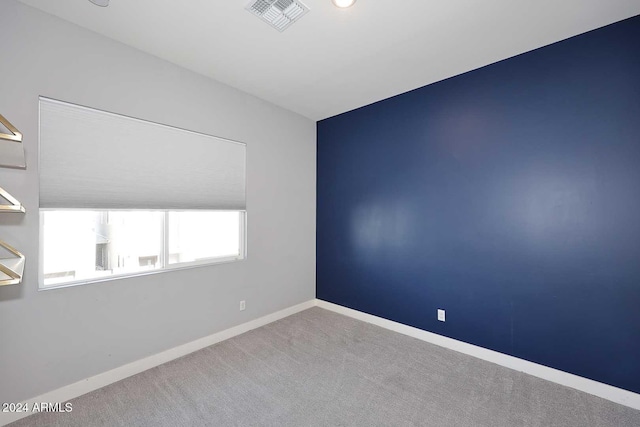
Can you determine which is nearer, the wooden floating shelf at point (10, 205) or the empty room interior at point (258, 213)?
the wooden floating shelf at point (10, 205)

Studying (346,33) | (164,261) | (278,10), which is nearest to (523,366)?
(346,33)

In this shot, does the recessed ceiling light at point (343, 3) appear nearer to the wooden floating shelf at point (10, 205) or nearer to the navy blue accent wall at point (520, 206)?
the navy blue accent wall at point (520, 206)

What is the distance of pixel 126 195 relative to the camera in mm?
2230

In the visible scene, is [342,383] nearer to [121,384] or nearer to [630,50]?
[121,384]

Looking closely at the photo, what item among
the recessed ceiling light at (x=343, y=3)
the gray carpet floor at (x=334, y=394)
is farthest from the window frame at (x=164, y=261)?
the recessed ceiling light at (x=343, y=3)

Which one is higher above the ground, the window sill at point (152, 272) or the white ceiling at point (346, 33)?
the white ceiling at point (346, 33)

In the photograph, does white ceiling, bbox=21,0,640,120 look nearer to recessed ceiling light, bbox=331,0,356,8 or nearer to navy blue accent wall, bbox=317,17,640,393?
recessed ceiling light, bbox=331,0,356,8

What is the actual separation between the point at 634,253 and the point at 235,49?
11.5 feet

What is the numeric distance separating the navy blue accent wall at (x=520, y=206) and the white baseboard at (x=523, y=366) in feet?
0.20

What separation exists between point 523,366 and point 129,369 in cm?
340

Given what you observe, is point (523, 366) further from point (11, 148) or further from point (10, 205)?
point (11, 148)

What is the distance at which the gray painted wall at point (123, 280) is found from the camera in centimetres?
178

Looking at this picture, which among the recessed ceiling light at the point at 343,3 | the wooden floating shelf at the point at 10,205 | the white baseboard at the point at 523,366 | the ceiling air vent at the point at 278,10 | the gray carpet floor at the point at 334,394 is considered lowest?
the gray carpet floor at the point at 334,394

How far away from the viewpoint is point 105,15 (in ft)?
6.24
